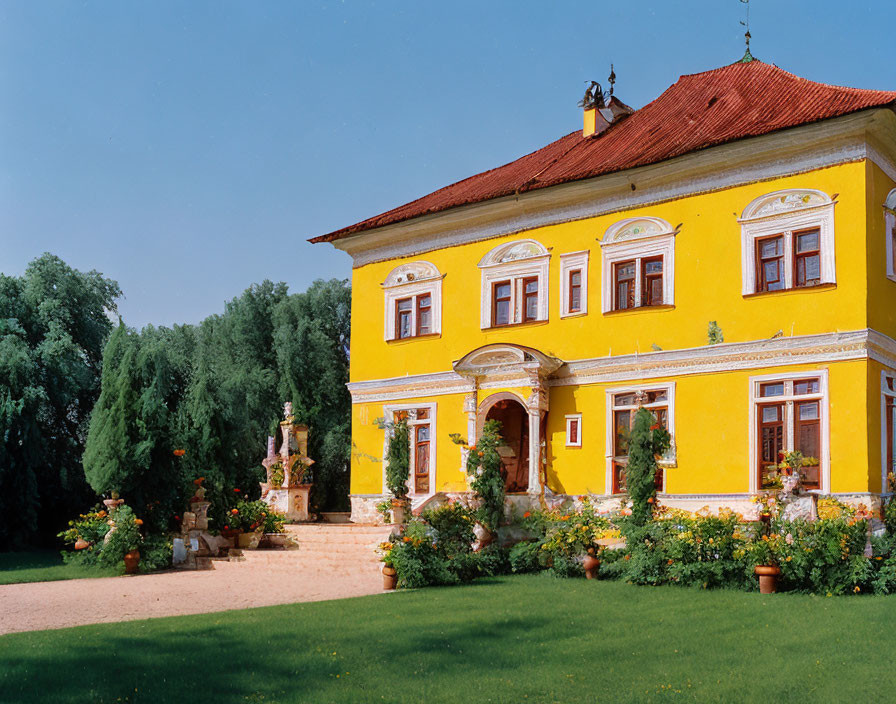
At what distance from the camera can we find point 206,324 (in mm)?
41250

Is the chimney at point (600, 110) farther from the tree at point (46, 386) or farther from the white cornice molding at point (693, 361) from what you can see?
the tree at point (46, 386)

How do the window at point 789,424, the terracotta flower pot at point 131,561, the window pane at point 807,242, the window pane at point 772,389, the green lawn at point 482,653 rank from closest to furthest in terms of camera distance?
the green lawn at point 482,653, the window at point 789,424, the window pane at point 807,242, the window pane at point 772,389, the terracotta flower pot at point 131,561

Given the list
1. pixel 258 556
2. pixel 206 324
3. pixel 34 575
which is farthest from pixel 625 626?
pixel 206 324

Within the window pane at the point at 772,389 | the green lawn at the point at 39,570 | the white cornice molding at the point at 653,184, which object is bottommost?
the green lawn at the point at 39,570

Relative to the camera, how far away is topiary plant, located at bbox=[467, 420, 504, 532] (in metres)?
18.3

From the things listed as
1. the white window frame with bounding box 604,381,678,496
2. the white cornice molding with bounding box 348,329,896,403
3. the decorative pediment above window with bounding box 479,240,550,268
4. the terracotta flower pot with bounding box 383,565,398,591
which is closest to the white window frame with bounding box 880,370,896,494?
the white cornice molding with bounding box 348,329,896,403

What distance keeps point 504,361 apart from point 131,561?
8908 millimetres

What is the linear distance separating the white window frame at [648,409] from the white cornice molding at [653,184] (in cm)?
388

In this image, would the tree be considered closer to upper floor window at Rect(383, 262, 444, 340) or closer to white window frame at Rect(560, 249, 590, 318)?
upper floor window at Rect(383, 262, 444, 340)

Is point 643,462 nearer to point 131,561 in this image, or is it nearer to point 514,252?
point 514,252

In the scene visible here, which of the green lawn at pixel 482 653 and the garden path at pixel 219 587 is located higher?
the green lawn at pixel 482 653

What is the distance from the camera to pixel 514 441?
23.5 meters

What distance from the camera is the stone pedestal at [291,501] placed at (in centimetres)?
2523

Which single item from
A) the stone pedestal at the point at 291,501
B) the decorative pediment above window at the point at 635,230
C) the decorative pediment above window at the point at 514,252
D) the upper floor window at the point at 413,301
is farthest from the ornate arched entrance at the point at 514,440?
the stone pedestal at the point at 291,501
